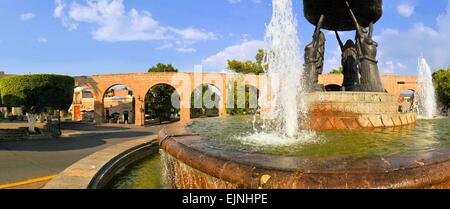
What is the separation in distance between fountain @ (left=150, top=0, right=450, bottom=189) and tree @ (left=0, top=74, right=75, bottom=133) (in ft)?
53.1

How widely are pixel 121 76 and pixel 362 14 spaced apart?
27558 millimetres

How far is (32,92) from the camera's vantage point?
1847 centimetres

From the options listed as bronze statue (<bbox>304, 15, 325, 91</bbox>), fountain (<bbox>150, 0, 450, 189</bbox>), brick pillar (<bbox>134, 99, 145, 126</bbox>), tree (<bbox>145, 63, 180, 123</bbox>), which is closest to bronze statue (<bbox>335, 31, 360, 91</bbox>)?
fountain (<bbox>150, 0, 450, 189</bbox>)

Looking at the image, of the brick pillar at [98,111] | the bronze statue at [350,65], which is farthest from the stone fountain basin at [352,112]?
the brick pillar at [98,111]

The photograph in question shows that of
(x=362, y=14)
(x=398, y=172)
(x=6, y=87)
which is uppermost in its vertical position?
(x=362, y=14)

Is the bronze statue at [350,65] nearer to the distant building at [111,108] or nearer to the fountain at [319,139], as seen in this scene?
the fountain at [319,139]

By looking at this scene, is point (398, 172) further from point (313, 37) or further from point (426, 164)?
point (313, 37)

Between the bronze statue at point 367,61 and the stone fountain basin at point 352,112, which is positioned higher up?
the bronze statue at point 367,61

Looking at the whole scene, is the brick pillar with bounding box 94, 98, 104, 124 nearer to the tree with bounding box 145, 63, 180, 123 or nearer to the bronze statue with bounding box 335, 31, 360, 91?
the tree with bounding box 145, 63, 180, 123

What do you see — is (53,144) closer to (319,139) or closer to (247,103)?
(319,139)

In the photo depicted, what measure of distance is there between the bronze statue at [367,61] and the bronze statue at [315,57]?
957mm

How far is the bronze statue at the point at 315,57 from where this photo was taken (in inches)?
332
